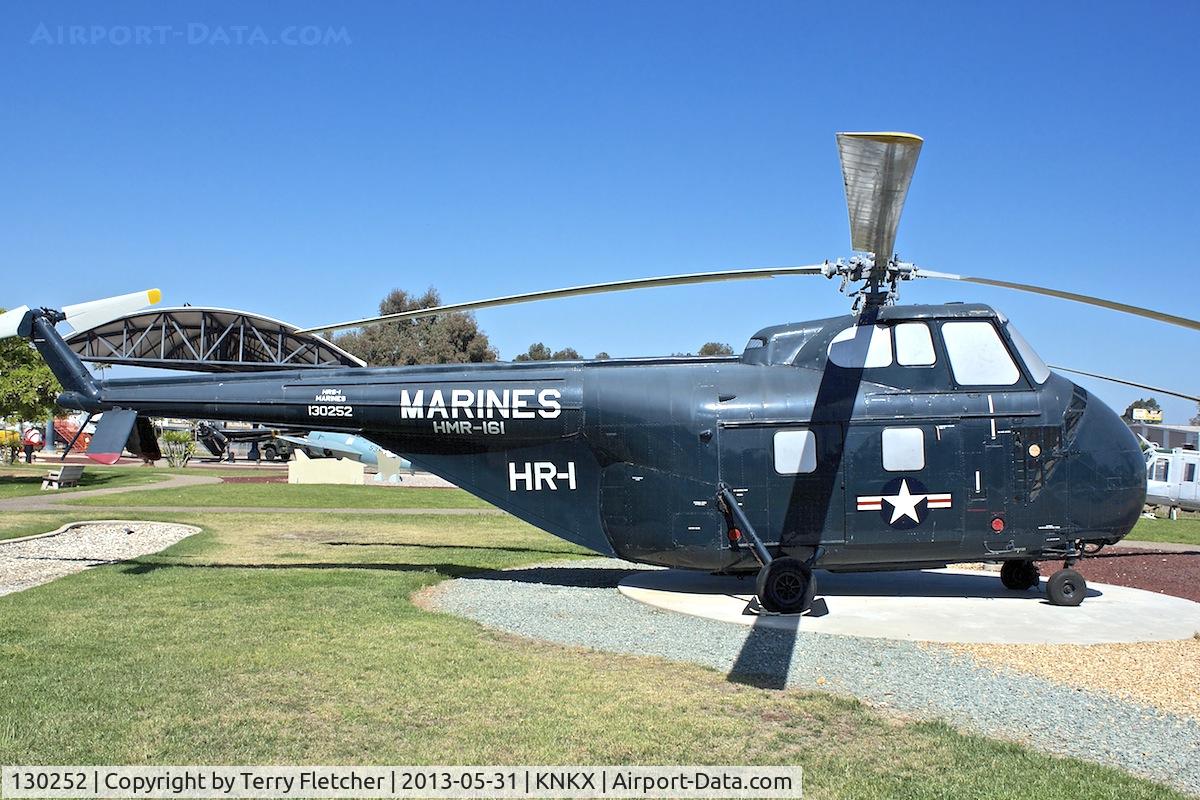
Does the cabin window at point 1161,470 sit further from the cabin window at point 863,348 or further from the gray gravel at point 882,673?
the gray gravel at point 882,673

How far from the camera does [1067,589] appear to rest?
11.4m

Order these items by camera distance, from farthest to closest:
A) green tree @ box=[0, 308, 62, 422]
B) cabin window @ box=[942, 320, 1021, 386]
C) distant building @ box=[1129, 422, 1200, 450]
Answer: distant building @ box=[1129, 422, 1200, 450], green tree @ box=[0, 308, 62, 422], cabin window @ box=[942, 320, 1021, 386]

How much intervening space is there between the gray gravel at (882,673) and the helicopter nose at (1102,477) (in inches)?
139

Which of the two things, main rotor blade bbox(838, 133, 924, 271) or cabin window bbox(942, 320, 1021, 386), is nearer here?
main rotor blade bbox(838, 133, 924, 271)

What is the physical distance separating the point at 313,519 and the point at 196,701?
16514 millimetres

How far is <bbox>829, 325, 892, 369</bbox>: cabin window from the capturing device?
11.3 metres

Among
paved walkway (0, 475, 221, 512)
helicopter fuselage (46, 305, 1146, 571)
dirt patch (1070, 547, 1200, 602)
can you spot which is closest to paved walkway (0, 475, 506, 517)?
paved walkway (0, 475, 221, 512)

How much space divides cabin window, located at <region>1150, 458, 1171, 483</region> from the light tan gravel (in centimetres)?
2693

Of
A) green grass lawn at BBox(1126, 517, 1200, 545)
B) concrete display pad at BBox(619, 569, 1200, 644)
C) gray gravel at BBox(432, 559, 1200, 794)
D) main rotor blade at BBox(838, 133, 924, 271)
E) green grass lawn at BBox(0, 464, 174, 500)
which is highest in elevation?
main rotor blade at BBox(838, 133, 924, 271)

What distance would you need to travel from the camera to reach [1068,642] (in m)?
9.55

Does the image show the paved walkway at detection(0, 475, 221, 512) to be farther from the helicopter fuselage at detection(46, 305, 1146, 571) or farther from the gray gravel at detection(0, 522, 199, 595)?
the helicopter fuselage at detection(46, 305, 1146, 571)

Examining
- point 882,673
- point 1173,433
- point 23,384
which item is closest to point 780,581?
point 882,673

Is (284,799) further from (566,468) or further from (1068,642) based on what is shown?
(1068,642)

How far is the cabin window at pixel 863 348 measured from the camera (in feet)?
37.2
